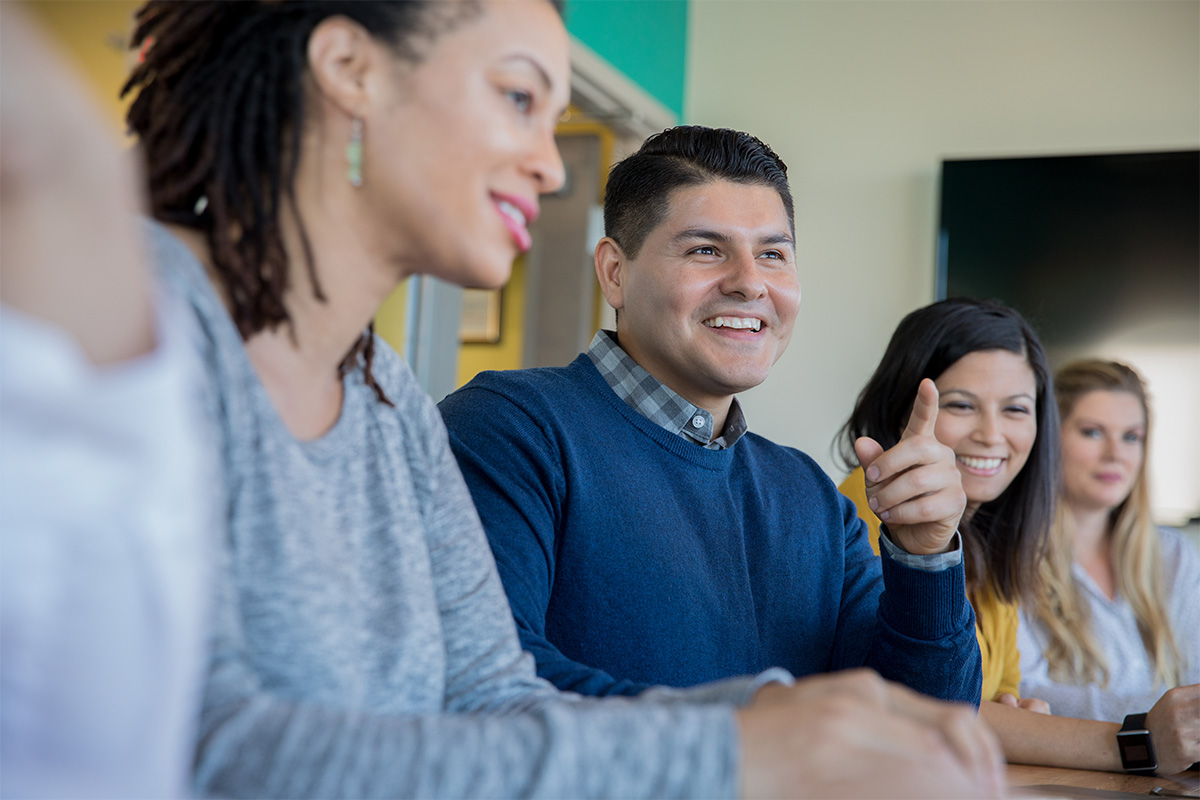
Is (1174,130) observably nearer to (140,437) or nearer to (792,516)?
(792,516)

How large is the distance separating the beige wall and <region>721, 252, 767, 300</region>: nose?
2296 millimetres

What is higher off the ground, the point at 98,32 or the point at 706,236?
the point at 98,32

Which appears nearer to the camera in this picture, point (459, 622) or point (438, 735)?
point (438, 735)

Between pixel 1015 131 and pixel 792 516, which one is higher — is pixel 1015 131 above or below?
above

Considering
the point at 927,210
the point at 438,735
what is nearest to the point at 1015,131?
the point at 927,210

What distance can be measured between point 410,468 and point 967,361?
1524mm

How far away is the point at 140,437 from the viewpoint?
0.38 metres

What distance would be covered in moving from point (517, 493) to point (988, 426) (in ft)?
3.82

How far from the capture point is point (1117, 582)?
2393mm

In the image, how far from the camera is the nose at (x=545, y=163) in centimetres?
74

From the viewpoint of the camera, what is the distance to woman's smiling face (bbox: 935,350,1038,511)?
2018 millimetres

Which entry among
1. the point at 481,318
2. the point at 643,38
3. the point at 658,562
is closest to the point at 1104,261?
the point at 643,38

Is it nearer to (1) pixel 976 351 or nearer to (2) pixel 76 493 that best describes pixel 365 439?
(2) pixel 76 493

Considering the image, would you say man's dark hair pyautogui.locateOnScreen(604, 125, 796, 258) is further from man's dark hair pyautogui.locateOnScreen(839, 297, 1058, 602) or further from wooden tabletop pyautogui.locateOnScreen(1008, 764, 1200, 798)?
wooden tabletop pyautogui.locateOnScreen(1008, 764, 1200, 798)
